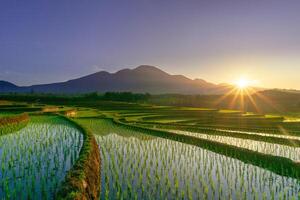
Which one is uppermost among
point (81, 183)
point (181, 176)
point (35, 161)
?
point (81, 183)

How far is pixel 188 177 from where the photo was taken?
40.0 feet

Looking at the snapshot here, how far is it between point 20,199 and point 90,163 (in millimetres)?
3086

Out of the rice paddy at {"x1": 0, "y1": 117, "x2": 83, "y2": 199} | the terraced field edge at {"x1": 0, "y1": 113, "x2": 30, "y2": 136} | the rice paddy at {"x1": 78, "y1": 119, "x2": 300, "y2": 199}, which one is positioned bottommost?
the rice paddy at {"x1": 78, "y1": 119, "x2": 300, "y2": 199}

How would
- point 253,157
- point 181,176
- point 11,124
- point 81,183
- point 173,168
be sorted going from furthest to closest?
point 11,124
point 253,157
point 173,168
point 181,176
point 81,183

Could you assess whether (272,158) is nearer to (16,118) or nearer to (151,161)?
(151,161)

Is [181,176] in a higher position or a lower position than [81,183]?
lower

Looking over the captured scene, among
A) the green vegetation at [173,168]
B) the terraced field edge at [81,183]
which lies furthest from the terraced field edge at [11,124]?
the terraced field edge at [81,183]

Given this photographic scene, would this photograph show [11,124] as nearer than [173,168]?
No

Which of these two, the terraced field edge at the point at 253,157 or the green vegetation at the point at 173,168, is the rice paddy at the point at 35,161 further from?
the terraced field edge at the point at 253,157

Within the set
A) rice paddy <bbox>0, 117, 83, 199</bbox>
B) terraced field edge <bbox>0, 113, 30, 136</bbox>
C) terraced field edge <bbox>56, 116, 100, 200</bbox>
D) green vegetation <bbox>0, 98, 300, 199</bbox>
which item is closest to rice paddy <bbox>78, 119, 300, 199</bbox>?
green vegetation <bbox>0, 98, 300, 199</bbox>

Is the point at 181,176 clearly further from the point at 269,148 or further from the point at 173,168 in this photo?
the point at 269,148

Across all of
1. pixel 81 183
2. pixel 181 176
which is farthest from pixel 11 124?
pixel 81 183

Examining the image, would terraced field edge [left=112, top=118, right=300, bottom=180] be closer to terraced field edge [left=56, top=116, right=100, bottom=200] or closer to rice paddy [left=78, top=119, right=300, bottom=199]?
rice paddy [left=78, top=119, right=300, bottom=199]

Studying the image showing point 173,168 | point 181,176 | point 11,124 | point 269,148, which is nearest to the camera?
point 181,176
